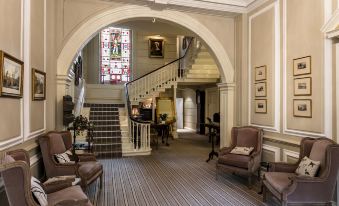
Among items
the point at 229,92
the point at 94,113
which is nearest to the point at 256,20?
the point at 229,92

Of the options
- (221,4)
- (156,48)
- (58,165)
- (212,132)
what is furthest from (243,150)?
(156,48)

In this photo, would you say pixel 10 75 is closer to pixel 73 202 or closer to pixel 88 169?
pixel 73 202

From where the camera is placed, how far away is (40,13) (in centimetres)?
370

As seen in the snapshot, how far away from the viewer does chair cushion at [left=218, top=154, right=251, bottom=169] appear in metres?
4.41

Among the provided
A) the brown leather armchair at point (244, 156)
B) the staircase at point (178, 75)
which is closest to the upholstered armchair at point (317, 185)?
the brown leather armchair at point (244, 156)

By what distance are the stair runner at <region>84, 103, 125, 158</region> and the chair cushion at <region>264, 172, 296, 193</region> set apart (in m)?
4.48

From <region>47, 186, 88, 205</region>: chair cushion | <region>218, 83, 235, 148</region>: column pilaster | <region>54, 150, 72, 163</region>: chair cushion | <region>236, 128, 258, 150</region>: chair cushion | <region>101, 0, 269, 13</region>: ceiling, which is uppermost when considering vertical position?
<region>101, 0, 269, 13</region>: ceiling

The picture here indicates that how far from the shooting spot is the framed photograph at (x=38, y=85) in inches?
131

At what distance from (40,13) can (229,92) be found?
13.2 feet

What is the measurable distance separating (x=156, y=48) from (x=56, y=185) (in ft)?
34.6

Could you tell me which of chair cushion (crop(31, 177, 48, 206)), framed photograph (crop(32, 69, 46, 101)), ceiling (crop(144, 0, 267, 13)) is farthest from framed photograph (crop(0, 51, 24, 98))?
ceiling (crop(144, 0, 267, 13))

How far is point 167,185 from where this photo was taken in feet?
15.0

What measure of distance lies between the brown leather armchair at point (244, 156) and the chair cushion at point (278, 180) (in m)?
0.83

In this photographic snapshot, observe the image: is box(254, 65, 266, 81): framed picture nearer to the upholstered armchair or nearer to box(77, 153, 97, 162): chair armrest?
the upholstered armchair
